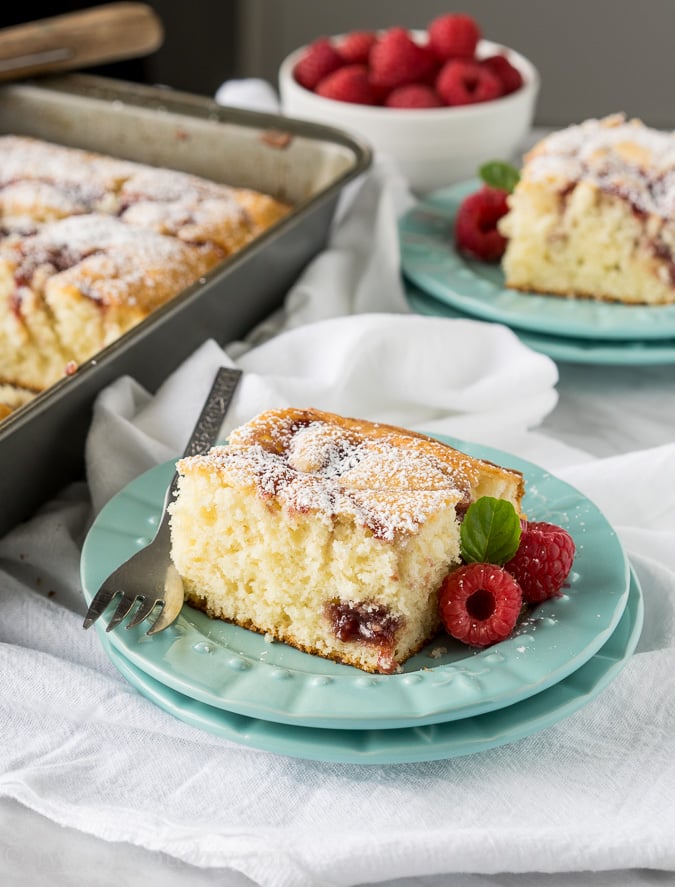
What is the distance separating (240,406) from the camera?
1620mm

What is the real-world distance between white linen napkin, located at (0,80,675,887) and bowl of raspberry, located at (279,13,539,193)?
2.86 feet

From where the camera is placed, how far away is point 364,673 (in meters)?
1.16

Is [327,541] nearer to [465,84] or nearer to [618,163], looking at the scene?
[618,163]

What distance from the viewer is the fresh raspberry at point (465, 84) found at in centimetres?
237

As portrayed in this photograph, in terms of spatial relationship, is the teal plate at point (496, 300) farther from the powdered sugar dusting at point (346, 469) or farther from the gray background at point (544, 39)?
the gray background at point (544, 39)

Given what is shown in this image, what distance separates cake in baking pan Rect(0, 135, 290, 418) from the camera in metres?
1.76

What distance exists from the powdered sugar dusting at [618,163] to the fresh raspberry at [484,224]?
8 centimetres

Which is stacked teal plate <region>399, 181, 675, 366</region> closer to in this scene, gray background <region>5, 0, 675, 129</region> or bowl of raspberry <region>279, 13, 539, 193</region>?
bowl of raspberry <region>279, 13, 539, 193</region>

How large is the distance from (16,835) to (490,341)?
42.3 inches

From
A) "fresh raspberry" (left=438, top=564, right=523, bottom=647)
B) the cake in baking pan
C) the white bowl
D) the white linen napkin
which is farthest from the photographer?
the white bowl

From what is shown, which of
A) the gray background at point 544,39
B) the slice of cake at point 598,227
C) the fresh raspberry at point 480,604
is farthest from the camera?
the gray background at point 544,39

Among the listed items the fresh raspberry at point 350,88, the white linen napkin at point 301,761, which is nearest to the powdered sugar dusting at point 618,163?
the fresh raspberry at point 350,88

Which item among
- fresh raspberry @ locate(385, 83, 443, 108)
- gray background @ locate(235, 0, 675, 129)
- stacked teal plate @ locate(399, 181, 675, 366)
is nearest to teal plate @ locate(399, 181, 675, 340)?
stacked teal plate @ locate(399, 181, 675, 366)

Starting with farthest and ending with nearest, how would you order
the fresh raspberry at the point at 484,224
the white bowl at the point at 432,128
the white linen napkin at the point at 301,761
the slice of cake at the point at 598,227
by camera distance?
the white bowl at the point at 432,128 < the fresh raspberry at the point at 484,224 < the slice of cake at the point at 598,227 < the white linen napkin at the point at 301,761
